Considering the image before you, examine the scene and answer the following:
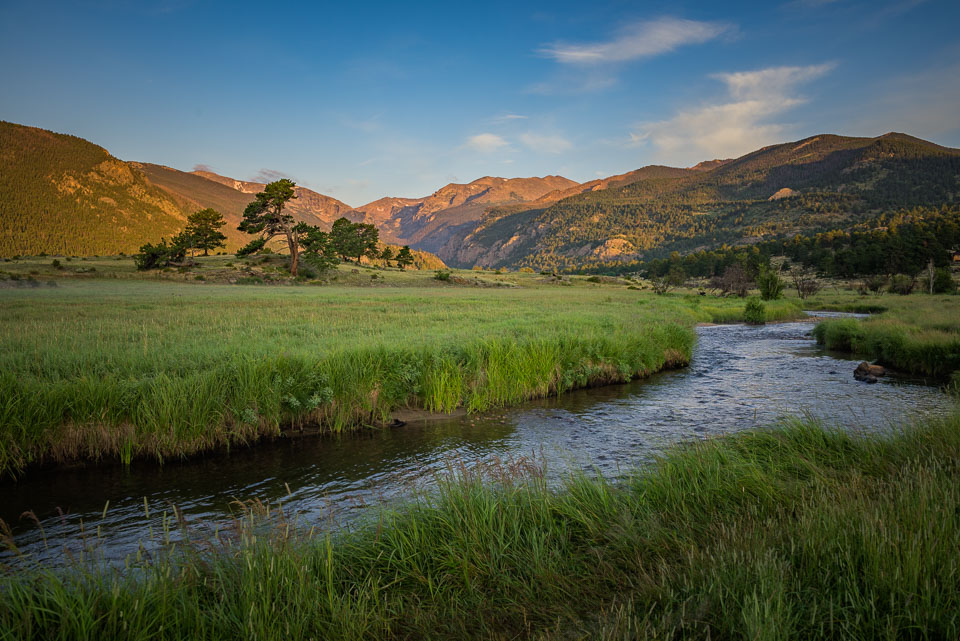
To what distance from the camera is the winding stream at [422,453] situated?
6.78m

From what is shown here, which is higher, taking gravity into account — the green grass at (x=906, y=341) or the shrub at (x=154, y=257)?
the shrub at (x=154, y=257)

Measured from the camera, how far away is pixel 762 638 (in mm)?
2430

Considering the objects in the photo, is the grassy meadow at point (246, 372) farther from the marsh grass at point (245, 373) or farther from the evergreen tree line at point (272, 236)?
the evergreen tree line at point (272, 236)

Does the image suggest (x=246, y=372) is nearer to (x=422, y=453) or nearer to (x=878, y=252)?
(x=422, y=453)

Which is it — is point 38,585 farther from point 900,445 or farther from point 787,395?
point 787,395

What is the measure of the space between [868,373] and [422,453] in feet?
53.0

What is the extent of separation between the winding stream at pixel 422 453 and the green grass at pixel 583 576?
27.1 inches

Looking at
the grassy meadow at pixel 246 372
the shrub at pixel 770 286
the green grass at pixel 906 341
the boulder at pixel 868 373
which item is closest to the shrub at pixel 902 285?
the shrub at pixel 770 286

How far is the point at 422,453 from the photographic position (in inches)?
375

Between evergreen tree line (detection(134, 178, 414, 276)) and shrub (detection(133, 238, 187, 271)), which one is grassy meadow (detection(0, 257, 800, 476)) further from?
shrub (detection(133, 238, 187, 271))

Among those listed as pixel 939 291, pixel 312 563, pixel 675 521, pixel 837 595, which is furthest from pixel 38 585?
pixel 939 291

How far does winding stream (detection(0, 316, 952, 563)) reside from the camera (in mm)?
6777

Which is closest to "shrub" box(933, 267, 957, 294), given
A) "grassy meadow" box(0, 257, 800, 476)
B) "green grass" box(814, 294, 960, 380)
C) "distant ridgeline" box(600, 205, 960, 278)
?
"distant ridgeline" box(600, 205, 960, 278)

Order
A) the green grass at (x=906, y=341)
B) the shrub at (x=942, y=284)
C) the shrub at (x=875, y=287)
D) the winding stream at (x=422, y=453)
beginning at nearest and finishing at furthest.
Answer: the winding stream at (x=422, y=453) → the green grass at (x=906, y=341) → the shrub at (x=942, y=284) → the shrub at (x=875, y=287)
